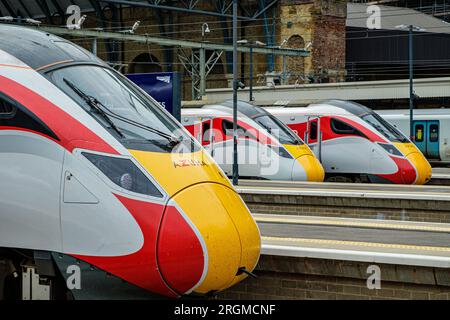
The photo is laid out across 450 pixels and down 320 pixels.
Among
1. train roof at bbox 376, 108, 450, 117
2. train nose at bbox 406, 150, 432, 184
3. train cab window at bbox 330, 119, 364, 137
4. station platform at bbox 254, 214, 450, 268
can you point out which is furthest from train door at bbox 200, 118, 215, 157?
train roof at bbox 376, 108, 450, 117

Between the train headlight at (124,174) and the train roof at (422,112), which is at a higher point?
the train roof at (422,112)

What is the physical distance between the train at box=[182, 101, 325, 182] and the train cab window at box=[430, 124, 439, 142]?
49.5 ft

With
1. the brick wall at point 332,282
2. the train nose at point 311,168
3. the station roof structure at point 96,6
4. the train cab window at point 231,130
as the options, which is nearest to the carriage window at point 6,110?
the brick wall at point 332,282

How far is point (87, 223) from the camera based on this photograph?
6910 mm

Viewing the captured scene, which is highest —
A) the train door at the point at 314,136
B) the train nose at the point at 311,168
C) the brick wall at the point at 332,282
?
the train door at the point at 314,136

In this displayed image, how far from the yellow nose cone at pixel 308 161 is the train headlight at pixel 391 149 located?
1995 mm

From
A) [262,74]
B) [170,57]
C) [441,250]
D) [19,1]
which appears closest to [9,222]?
[441,250]

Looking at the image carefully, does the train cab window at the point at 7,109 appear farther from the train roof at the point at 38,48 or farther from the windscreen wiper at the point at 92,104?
the windscreen wiper at the point at 92,104

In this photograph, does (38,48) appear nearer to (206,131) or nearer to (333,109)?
(206,131)

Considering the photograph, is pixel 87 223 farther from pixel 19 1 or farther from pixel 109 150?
pixel 19 1

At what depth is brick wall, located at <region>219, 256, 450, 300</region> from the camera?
8148mm

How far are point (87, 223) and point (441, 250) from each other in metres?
4.39

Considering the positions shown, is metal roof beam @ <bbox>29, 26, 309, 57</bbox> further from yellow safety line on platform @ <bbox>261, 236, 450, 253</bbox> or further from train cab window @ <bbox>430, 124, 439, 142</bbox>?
yellow safety line on platform @ <bbox>261, 236, 450, 253</bbox>

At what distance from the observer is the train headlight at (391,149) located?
23.2 metres
